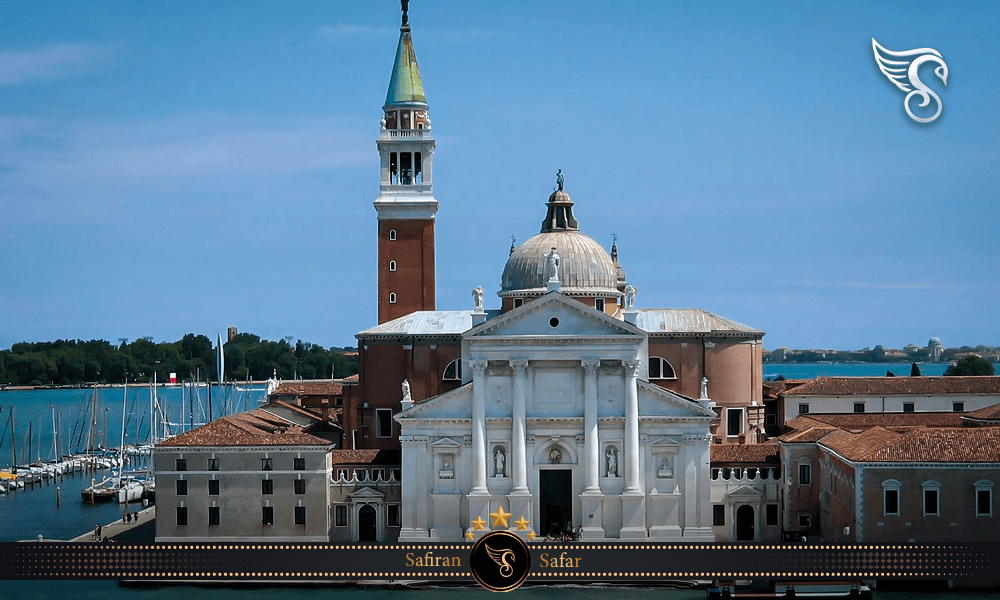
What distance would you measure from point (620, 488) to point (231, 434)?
38.5 ft

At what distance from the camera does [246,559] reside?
122 ft

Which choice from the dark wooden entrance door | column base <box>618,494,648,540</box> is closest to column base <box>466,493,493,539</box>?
the dark wooden entrance door

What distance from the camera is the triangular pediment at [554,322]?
43406 millimetres

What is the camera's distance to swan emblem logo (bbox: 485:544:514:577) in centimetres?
2758

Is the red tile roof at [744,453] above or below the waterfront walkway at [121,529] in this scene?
above

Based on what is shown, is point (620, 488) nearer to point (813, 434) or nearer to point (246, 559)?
point (813, 434)

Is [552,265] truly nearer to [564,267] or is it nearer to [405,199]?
[564,267]

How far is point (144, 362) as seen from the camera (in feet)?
509

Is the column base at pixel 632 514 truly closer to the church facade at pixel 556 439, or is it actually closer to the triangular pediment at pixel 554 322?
the church facade at pixel 556 439

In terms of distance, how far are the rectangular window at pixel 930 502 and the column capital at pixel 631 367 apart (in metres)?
8.90

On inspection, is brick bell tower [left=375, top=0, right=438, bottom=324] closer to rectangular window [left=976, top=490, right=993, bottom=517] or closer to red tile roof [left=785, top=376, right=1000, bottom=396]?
red tile roof [left=785, top=376, right=1000, bottom=396]

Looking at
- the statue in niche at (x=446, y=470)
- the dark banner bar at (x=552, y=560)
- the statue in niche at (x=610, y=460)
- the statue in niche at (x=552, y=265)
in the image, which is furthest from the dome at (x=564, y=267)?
the dark banner bar at (x=552, y=560)

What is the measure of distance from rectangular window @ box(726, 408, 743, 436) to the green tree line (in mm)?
104679

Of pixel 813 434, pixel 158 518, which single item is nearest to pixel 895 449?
pixel 813 434
